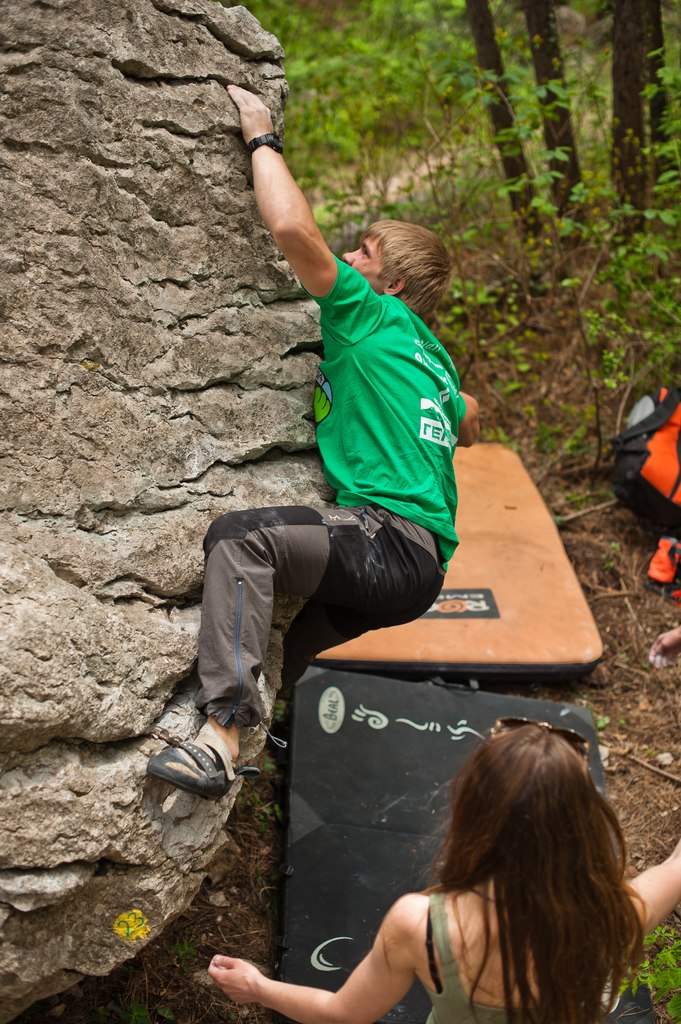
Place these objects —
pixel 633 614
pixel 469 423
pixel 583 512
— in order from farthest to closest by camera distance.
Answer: pixel 583 512 → pixel 633 614 → pixel 469 423

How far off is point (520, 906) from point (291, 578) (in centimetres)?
112

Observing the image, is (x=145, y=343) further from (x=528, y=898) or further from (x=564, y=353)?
(x=564, y=353)

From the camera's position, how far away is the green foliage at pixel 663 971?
2221 millimetres

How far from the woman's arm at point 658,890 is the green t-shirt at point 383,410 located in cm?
117

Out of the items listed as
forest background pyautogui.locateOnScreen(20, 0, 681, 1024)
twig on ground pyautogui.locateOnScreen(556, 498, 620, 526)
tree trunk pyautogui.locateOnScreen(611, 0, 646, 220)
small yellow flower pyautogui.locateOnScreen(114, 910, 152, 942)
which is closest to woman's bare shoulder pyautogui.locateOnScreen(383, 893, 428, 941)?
small yellow flower pyautogui.locateOnScreen(114, 910, 152, 942)

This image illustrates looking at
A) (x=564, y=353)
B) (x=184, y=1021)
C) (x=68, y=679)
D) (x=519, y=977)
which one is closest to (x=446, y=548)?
(x=68, y=679)

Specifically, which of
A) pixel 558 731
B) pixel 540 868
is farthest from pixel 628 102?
pixel 540 868

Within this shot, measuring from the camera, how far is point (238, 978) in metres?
1.96

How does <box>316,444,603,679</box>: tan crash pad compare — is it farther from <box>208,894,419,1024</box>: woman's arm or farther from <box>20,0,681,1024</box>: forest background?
<box>208,894,419,1024</box>: woman's arm

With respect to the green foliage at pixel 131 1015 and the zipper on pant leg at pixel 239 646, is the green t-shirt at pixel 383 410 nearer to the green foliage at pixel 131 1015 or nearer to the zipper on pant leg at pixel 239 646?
the zipper on pant leg at pixel 239 646

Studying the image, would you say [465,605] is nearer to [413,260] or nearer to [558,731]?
[413,260]

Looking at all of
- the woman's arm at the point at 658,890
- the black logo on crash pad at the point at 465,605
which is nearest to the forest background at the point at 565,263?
the black logo on crash pad at the point at 465,605

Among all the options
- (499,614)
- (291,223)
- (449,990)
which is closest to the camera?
(449,990)

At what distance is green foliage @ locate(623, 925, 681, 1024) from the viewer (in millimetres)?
2221
